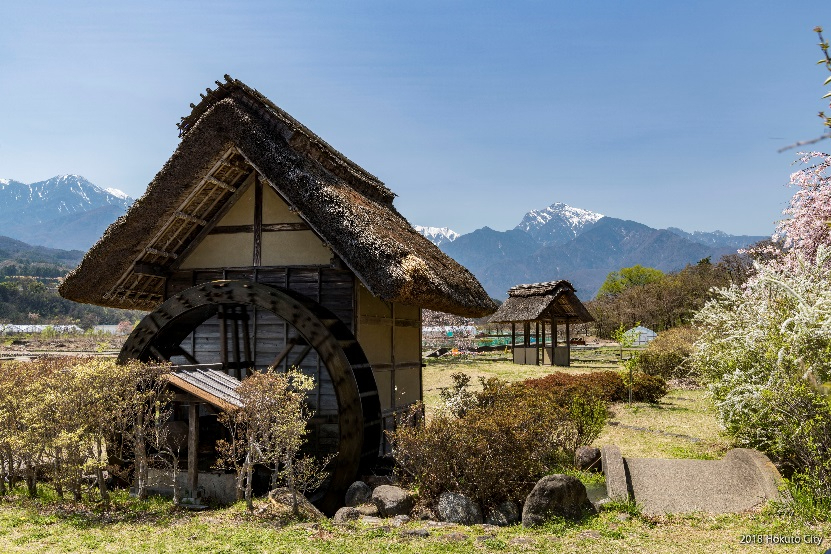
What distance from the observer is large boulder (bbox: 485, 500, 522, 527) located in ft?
23.1

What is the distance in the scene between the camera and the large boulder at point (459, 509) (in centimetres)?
704

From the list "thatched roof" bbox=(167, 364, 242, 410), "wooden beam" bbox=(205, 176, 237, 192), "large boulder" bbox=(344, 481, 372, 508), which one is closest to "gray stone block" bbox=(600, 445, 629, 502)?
"large boulder" bbox=(344, 481, 372, 508)

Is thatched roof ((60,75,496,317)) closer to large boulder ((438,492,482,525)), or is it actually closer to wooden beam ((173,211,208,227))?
wooden beam ((173,211,208,227))

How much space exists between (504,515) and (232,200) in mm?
6706

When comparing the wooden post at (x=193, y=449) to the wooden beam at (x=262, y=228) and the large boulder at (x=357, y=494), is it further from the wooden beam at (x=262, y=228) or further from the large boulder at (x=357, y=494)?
the wooden beam at (x=262, y=228)

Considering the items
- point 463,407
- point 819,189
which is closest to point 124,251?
point 463,407

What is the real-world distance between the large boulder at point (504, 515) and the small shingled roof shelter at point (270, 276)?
6.98 feet

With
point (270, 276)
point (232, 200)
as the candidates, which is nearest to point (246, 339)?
point (270, 276)

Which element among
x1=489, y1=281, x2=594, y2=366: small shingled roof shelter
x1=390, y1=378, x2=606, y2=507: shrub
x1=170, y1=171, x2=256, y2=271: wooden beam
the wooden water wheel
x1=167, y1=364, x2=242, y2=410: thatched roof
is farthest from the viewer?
x1=489, y1=281, x2=594, y2=366: small shingled roof shelter

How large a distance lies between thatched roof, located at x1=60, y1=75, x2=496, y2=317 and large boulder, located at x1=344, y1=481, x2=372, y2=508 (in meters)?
2.47

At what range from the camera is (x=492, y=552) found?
5875 millimetres

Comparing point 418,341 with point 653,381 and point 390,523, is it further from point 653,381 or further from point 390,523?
point 653,381

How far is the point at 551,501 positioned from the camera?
680 cm

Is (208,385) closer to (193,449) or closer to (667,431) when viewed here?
(193,449)
